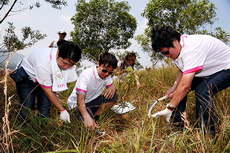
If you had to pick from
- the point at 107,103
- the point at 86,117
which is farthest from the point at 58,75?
the point at 107,103

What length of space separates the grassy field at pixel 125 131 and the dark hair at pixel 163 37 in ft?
3.02

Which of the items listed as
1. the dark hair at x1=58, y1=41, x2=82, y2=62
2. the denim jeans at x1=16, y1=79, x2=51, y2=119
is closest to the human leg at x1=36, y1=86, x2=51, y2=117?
the denim jeans at x1=16, y1=79, x2=51, y2=119

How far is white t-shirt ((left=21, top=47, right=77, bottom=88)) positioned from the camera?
204cm

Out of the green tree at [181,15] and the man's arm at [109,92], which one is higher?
the green tree at [181,15]

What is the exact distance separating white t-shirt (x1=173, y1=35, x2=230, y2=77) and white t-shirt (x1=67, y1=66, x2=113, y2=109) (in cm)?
118

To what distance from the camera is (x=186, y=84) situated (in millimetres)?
1885

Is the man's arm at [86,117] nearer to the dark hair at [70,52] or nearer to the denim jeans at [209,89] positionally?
the dark hair at [70,52]

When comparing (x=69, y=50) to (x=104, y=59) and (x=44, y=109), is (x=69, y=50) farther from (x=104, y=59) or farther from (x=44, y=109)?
(x=44, y=109)

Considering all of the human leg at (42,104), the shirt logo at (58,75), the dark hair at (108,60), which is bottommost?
the human leg at (42,104)

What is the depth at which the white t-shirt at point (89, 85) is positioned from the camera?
7.87ft

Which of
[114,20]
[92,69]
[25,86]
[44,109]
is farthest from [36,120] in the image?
[114,20]

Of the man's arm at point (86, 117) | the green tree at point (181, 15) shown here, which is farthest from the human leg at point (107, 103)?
the green tree at point (181, 15)

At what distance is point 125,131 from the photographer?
2465 mm

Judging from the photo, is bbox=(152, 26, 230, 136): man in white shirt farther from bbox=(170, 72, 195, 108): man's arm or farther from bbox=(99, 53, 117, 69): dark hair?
bbox=(99, 53, 117, 69): dark hair
